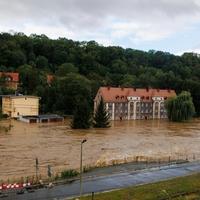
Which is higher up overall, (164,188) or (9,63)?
(9,63)

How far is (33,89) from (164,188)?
2824 inches

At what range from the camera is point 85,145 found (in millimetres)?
49375

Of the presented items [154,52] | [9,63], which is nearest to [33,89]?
[9,63]

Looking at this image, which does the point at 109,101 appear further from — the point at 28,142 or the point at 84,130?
the point at 28,142

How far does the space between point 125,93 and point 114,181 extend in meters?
58.1

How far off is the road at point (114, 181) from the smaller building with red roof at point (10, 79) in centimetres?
6418

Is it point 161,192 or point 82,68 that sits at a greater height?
point 82,68

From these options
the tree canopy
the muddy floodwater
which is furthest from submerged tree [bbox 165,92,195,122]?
the tree canopy

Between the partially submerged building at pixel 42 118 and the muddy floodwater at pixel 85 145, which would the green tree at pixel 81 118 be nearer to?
the muddy floodwater at pixel 85 145

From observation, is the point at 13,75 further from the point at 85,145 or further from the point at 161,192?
the point at 161,192

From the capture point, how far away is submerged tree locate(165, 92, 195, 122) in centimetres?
8200

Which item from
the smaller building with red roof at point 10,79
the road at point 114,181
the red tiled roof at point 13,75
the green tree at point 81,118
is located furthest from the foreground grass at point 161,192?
the red tiled roof at point 13,75

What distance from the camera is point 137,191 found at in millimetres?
25703

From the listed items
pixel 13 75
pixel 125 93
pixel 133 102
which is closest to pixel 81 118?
pixel 125 93
